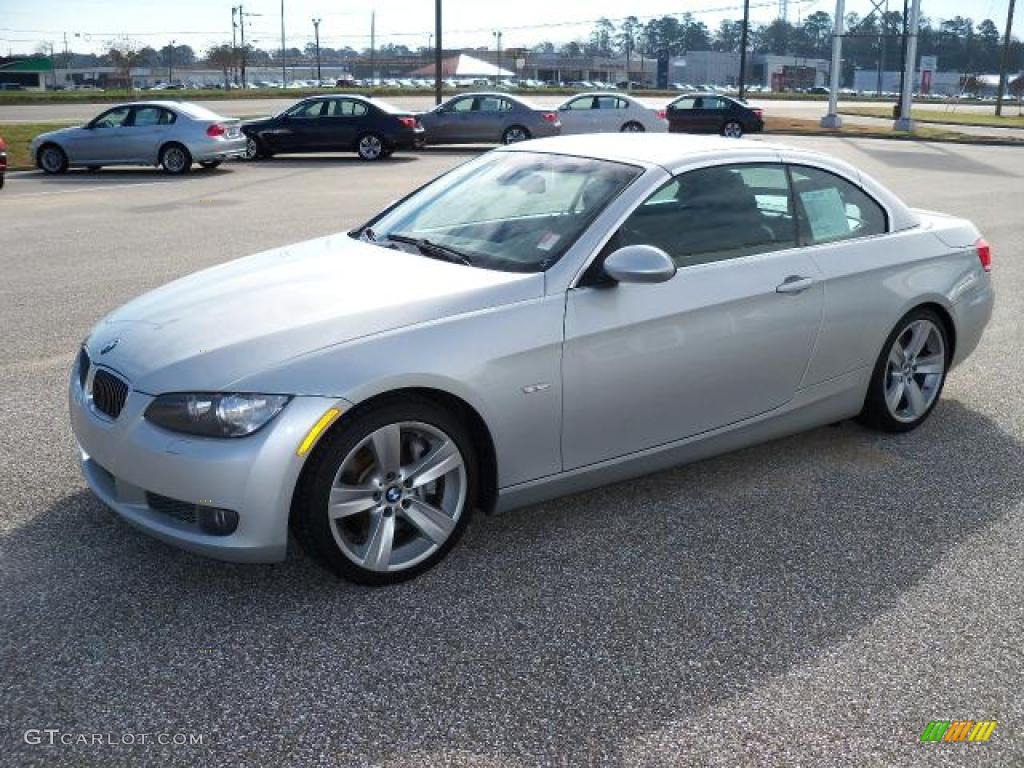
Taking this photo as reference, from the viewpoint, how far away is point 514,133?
26766mm

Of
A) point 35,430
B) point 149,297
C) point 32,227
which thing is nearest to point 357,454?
point 149,297

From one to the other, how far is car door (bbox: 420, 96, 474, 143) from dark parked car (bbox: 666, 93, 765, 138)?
893cm

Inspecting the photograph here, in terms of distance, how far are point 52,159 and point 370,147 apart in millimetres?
6918

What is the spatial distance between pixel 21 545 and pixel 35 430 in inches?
56.6

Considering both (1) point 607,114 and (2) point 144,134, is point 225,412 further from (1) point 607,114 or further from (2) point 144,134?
(1) point 607,114

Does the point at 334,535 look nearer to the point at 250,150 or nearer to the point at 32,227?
the point at 32,227

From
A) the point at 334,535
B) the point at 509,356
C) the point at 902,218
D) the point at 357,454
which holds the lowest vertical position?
the point at 334,535

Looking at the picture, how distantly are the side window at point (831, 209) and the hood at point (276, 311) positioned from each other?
162cm

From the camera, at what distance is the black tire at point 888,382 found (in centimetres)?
511

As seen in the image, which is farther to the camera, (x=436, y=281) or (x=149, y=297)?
(x=149, y=297)

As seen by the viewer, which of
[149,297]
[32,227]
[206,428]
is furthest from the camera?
[32,227]

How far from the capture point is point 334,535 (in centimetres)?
350

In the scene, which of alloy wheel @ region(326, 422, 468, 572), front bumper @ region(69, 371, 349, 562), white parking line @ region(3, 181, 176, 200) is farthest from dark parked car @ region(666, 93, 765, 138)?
front bumper @ region(69, 371, 349, 562)

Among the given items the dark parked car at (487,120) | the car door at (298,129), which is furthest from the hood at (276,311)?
the dark parked car at (487,120)
